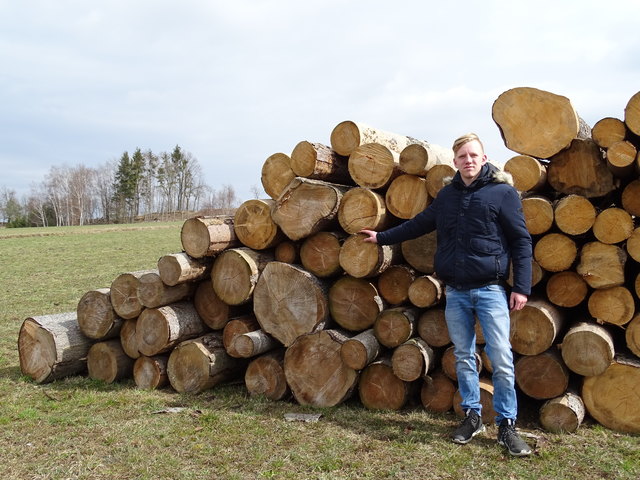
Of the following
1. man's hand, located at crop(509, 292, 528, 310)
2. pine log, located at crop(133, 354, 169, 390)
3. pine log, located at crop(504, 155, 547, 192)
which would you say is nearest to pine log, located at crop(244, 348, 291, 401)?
pine log, located at crop(133, 354, 169, 390)

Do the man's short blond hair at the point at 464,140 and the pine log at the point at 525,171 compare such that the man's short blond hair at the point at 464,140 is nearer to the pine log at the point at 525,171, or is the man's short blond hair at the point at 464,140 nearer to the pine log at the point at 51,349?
the pine log at the point at 525,171

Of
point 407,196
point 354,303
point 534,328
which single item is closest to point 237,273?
point 354,303

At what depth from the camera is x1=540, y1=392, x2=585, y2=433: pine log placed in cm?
400

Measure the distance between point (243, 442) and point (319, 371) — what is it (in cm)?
105

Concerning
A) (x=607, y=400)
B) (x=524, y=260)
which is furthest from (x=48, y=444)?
(x=607, y=400)

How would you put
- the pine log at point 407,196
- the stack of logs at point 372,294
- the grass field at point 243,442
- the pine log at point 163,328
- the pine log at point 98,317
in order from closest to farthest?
the grass field at point 243,442 → the stack of logs at point 372,294 → the pine log at point 407,196 → the pine log at point 163,328 → the pine log at point 98,317

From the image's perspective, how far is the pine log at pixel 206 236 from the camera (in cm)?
510

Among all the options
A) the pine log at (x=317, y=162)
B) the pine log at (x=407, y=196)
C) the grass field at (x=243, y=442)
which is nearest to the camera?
the grass field at (x=243, y=442)

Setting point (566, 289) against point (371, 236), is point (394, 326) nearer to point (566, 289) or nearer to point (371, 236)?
point (371, 236)

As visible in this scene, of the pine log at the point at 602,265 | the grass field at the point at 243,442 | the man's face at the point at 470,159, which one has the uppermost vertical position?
the man's face at the point at 470,159

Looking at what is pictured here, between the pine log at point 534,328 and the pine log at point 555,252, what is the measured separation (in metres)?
0.34

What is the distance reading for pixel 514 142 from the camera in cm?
441

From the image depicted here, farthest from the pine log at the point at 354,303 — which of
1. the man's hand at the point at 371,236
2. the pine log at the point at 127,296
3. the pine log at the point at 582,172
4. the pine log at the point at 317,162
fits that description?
the pine log at the point at 127,296

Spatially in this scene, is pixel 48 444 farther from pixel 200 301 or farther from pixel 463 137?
pixel 463 137
